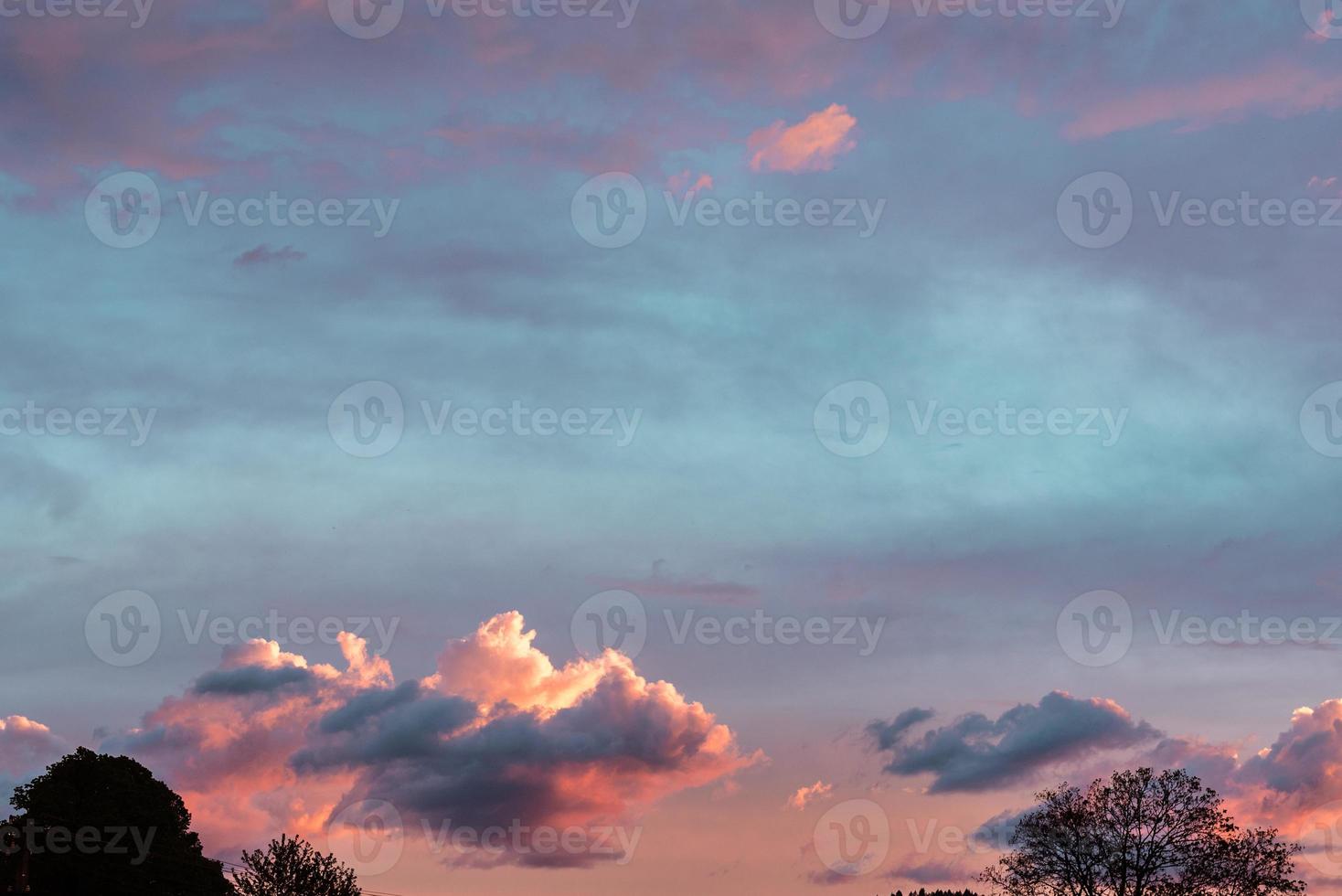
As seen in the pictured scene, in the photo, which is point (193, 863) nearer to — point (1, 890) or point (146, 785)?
point (146, 785)

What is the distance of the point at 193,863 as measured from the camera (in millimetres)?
95188

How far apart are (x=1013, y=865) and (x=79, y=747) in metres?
67.2

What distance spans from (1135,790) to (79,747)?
73.8 m

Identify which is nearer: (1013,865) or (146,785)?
(1013,865)

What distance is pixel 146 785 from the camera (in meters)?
98.1

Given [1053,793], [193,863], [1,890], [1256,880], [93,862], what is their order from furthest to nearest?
[193,863], [93,862], [1,890], [1053,793], [1256,880]

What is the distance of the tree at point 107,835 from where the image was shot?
88.0m

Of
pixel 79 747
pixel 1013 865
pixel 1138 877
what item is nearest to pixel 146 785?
pixel 79 747

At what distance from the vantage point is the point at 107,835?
9150 centimetres

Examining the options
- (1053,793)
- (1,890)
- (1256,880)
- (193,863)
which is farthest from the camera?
(193,863)

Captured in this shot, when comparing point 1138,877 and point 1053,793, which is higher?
point 1053,793

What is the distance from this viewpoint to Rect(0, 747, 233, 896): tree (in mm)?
88000

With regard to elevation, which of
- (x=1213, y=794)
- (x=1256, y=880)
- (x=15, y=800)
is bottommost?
(x=1256, y=880)

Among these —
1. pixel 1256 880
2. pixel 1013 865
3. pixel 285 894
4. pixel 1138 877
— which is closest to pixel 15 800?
pixel 285 894
